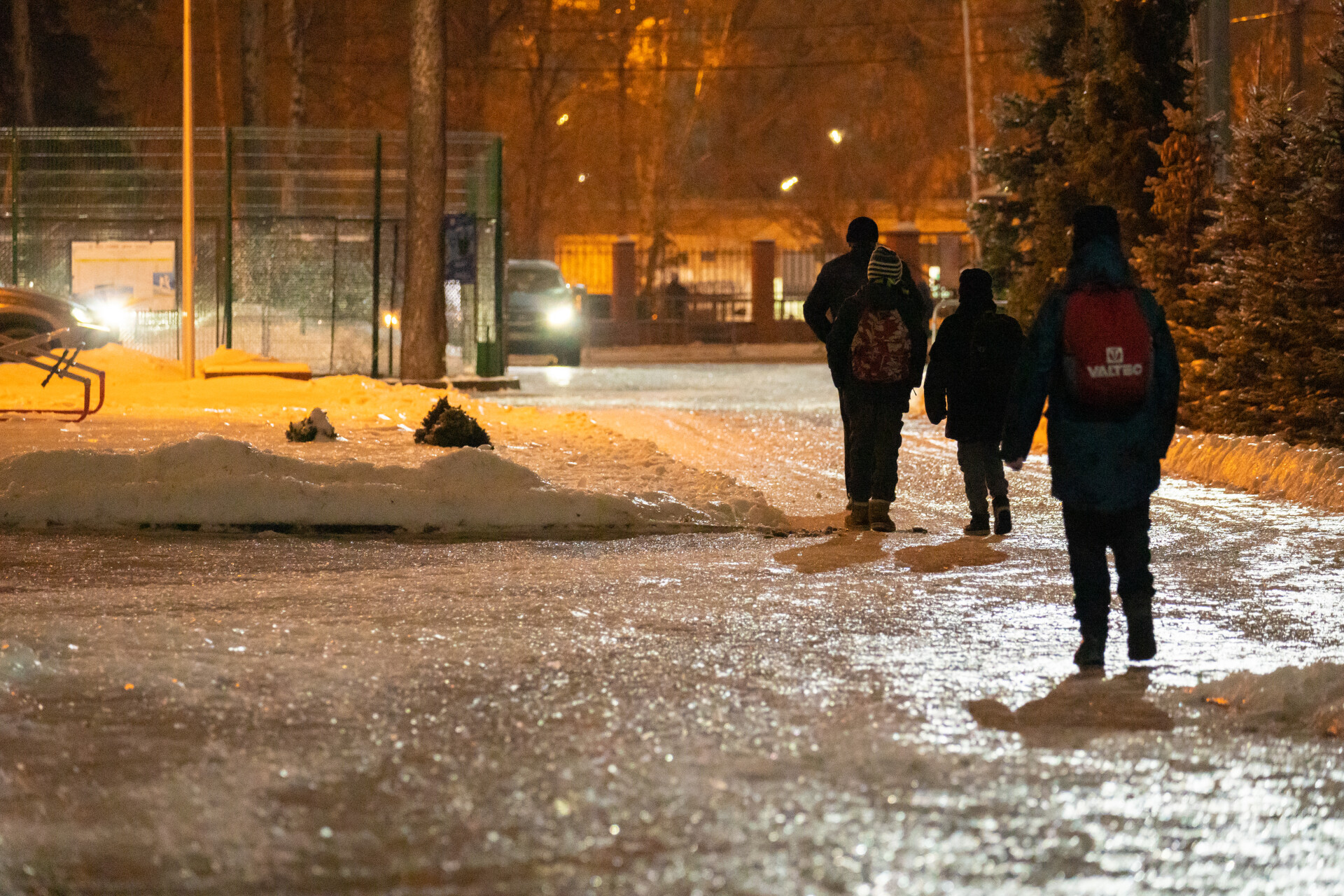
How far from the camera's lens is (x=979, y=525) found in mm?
10805

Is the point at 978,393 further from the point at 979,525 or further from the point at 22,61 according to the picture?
Result: the point at 22,61

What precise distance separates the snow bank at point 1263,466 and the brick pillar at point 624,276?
1406 inches

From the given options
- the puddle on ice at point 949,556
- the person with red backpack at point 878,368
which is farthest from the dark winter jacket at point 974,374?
the puddle on ice at point 949,556

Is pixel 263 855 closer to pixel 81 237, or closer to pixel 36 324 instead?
pixel 36 324

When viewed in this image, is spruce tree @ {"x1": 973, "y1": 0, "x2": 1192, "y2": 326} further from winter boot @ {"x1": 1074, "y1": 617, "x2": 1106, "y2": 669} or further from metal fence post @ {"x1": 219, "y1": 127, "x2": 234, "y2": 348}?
metal fence post @ {"x1": 219, "y1": 127, "x2": 234, "y2": 348}

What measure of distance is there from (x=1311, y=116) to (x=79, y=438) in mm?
10729

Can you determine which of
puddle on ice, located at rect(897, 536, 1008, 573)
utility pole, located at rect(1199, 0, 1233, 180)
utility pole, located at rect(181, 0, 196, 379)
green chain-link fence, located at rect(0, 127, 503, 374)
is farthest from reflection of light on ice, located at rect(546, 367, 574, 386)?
puddle on ice, located at rect(897, 536, 1008, 573)

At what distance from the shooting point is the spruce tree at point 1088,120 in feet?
58.0

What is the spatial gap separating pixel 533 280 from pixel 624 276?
14.5 metres

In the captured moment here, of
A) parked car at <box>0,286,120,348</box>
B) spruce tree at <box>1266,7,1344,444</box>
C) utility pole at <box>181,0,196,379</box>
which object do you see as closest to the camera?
spruce tree at <box>1266,7,1344,444</box>

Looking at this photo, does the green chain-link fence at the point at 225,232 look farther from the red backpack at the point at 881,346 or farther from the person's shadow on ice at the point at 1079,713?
the person's shadow on ice at the point at 1079,713

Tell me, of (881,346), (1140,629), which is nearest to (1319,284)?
(881,346)

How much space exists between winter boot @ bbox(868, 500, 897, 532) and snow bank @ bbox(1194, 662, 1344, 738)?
4.37 m

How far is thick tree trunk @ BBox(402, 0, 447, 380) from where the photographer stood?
1017 inches
